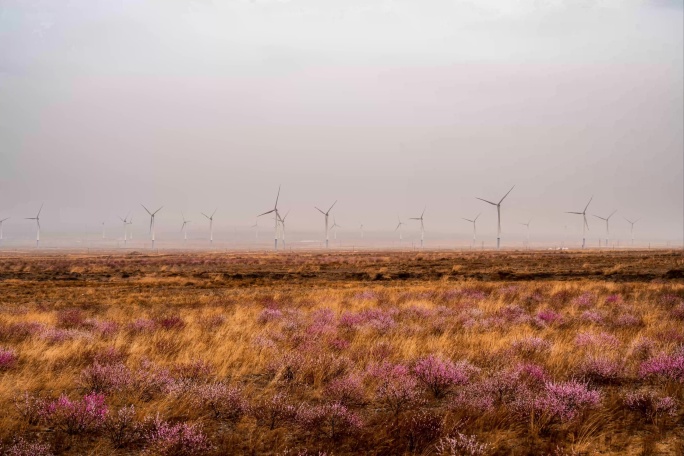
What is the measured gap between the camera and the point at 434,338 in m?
13.1

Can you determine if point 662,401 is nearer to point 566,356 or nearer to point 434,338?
point 566,356

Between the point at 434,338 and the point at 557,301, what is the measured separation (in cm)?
1120

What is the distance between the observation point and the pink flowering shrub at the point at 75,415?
6.71 meters

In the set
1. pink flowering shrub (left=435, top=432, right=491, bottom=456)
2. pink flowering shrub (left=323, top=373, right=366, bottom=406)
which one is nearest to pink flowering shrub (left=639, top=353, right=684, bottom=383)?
pink flowering shrub (left=435, top=432, right=491, bottom=456)

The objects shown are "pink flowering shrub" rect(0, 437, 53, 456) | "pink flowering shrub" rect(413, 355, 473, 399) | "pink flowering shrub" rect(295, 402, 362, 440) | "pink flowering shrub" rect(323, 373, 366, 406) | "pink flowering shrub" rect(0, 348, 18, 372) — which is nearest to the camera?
"pink flowering shrub" rect(0, 437, 53, 456)

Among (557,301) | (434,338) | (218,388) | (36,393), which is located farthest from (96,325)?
(557,301)

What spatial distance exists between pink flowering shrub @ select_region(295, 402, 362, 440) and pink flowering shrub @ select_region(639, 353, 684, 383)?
6.19 meters

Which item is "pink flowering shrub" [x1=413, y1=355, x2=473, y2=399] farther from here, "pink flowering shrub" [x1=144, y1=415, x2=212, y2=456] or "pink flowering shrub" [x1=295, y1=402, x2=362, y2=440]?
"pink flowering shrub" [x1=144, y1=415, x2=212, y2=456]

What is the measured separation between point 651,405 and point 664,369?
236 centimetres

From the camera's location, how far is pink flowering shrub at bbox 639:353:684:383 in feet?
29.2

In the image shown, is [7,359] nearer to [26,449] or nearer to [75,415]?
[75,415]

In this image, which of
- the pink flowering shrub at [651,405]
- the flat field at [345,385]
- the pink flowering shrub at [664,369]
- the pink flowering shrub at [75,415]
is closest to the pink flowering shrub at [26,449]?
the flat field at [345,385]

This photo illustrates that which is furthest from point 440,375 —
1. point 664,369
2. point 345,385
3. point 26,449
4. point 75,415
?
point 26,449

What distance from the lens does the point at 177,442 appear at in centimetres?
596
